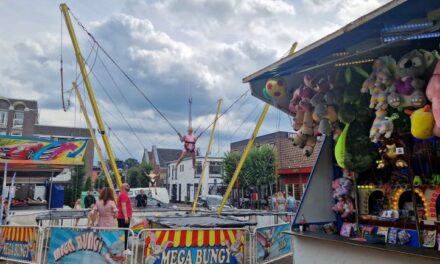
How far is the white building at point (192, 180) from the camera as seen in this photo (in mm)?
42594

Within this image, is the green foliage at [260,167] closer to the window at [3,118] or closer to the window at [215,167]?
the window at [215,167]

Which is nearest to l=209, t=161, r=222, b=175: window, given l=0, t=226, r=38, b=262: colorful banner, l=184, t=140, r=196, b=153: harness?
l=184, t=140, r=196, b=153: harness

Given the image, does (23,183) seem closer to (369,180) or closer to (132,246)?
(132,246)

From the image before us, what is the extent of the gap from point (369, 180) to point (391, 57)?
8.26 ft

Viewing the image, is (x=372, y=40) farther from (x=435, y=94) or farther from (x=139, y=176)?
(x=139, y=176)

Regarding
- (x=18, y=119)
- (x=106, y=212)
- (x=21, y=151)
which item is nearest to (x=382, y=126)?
(x=106, y=212)

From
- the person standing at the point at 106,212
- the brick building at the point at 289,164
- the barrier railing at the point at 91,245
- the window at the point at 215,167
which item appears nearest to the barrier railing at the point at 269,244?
the barrier railing at the point at 91,245

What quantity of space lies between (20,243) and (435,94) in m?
8.52

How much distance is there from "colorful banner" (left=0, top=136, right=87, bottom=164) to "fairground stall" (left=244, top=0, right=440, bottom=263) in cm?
1273

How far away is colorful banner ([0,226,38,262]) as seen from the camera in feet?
24.5

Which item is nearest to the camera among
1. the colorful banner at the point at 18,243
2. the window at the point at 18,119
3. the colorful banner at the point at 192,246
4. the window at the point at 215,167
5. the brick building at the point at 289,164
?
the colorful banner at the point at 192,246

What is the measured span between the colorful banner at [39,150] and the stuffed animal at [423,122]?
15.3 metres

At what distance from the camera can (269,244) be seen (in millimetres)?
8133

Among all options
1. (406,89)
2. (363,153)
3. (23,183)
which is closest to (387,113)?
(406,89)
